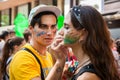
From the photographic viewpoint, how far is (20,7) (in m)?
23.8

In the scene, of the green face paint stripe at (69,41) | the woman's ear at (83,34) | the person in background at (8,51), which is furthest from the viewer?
the person in background at (8,51)

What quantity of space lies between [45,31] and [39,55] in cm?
26

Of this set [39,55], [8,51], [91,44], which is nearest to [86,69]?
[91,44]

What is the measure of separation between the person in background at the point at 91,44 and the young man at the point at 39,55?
1.55ft

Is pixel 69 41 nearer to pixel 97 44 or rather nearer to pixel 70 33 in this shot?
pixel 70 33

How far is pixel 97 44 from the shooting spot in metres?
2.53

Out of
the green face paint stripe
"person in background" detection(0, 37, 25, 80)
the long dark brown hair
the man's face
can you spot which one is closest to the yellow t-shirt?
the man's face

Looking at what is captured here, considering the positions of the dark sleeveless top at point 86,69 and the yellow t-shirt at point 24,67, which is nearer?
the dark sleeveless top at point 86,69

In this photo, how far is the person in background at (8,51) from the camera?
4856mm

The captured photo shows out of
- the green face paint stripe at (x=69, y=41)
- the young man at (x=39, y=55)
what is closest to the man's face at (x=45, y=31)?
the young man at (x=39, y=55)

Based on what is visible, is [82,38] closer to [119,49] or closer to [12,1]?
[119,49]

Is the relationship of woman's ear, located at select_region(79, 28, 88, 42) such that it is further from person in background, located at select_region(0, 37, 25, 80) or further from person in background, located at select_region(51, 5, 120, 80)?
person in background, located at select_region(0, 37, 25, 80)

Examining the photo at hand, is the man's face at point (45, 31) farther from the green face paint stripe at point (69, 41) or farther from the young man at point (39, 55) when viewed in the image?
the green face paint stripe at point (69, 41)

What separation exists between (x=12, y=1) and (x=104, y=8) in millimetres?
10876
